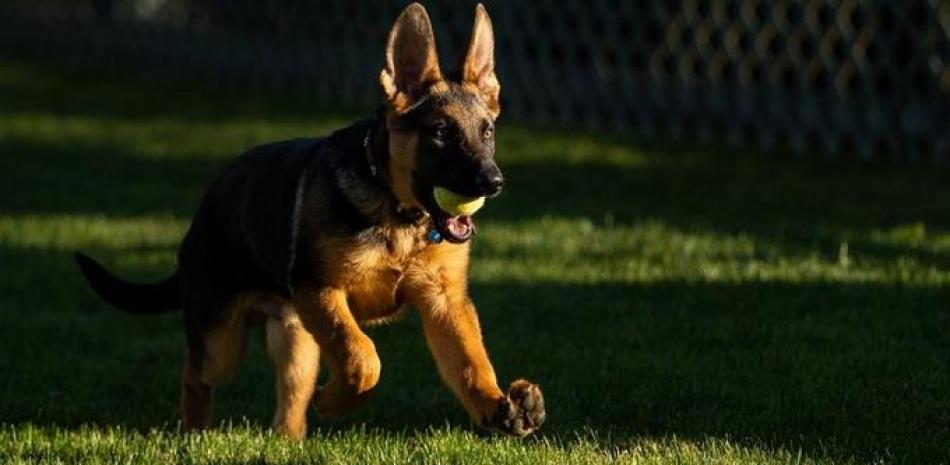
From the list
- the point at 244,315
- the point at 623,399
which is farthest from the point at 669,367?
the point at 244,315

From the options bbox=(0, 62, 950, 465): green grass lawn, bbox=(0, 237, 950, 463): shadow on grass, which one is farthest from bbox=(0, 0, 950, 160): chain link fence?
bbox=(0, 237, 950, 463): shadow on grass

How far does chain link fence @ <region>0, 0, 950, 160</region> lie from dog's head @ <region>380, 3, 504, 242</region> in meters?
6.96

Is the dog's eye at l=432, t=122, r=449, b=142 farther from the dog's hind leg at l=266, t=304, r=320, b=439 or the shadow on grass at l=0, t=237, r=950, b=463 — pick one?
the shadow on grass at l=0, t=237, r=950, b=463

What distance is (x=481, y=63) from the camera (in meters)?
5.27

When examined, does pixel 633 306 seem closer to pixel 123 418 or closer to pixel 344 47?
pixel 123 418

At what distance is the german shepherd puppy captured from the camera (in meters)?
4.92

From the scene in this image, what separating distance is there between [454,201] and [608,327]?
81.3 inches

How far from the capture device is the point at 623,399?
579cm

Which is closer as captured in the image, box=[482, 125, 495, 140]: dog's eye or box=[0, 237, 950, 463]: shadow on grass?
box=[482, 125, 495, 140]: dog's eye

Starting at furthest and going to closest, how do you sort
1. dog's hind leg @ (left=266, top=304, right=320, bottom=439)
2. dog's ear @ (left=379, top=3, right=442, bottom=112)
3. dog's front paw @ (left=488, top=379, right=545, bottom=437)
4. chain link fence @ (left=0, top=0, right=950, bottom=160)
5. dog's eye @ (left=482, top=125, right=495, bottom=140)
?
chain link fence @ (left=0, top=0, right=950, bottom=160)
dog's hind leg @ (left=266, top=304, right=320, bottom=439)
dog's ear @ (left=379, top=3, right=442, bottom=112)
dog's eye @ (left=482, top=125, right=495, bottom=140)
dog's front paw @ (left=488, top=379, right=545, bottom=437)

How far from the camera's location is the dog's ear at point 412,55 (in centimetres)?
514

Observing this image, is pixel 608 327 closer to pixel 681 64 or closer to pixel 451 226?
pixel 451 226

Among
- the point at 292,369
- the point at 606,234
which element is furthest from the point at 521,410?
the point at 606,234

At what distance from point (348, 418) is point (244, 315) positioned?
0.46 metres
